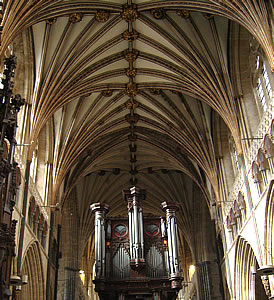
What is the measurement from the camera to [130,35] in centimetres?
2048

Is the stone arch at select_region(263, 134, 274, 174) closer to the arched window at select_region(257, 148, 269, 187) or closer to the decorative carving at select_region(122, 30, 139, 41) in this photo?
the arched window at select_region(257, 148, 269, 187)

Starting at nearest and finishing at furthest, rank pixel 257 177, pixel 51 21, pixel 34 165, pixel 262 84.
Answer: pixel 257 177, pixel 262 84, pixel 51 21, pixel 34 165

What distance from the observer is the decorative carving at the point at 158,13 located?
19.2 meters

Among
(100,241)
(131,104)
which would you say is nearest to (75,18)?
(131,104)

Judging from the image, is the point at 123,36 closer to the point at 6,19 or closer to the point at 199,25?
the point at 199,25

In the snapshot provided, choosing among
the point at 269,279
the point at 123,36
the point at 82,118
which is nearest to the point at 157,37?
the point at 123,36

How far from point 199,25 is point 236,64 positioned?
7.69ft

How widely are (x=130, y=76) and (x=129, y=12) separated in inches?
174

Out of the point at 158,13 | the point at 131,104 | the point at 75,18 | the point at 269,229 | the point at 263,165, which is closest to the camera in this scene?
the point at 269,229

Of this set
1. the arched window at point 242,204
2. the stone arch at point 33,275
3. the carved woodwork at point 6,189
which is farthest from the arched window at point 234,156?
the carved woodwork at point 6,189

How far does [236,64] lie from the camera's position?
1981 centimetres

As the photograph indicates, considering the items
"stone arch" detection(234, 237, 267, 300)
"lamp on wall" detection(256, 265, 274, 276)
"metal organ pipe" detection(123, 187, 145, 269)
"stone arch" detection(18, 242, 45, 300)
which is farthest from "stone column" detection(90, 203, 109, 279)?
"lamp on wall" detection(256, 265, 274, 276)

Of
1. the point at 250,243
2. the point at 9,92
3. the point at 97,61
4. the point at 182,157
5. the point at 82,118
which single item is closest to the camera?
the point at 9,92

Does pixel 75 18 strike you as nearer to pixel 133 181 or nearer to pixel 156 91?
pixel 156 91
